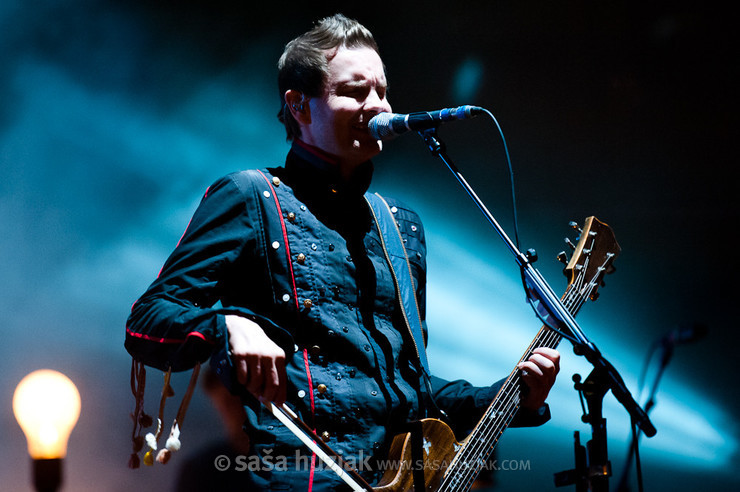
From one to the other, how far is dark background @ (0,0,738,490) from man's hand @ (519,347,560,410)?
47.6 inches

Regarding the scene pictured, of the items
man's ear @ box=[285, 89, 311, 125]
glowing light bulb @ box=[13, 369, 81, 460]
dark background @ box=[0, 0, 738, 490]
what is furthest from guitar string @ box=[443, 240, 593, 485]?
glowing light bulb @ box=[13, 369, 81, 460]

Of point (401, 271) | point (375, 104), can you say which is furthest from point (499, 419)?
point (375, 104)

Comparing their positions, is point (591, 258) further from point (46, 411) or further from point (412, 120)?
point (46, 411)

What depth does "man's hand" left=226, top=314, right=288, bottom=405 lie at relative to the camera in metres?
1.24

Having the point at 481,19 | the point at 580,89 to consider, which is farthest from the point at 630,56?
the point at 481,19

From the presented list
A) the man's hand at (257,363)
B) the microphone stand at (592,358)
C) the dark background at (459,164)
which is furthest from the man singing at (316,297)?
the dark background at (459,164)

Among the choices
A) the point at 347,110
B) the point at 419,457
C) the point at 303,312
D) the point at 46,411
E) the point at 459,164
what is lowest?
the point at 419,457

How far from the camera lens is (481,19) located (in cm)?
333

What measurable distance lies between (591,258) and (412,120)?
752 millimetres

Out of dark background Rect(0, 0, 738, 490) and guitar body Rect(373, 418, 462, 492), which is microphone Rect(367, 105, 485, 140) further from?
dark background Rect(0, 0, 738, 490)

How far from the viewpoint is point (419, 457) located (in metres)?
1.55

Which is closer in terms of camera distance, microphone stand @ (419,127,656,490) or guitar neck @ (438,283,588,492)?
microphone stand @ (419,127,656,490)

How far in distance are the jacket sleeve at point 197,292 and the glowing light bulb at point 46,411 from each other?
37.3 inches

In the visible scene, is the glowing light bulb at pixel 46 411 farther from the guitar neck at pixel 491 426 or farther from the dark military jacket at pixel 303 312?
the guitar neck at pixel 491 426
